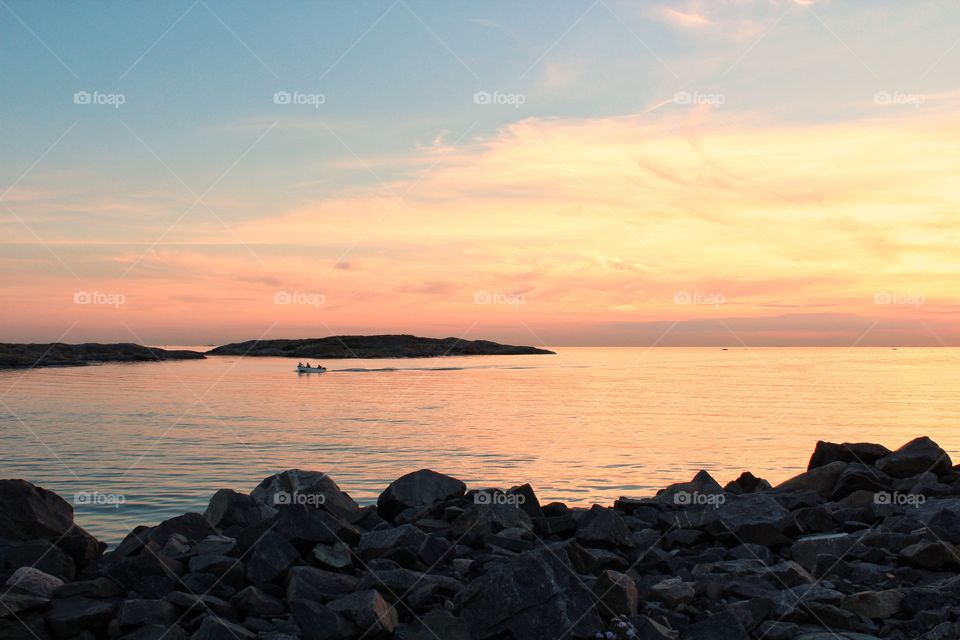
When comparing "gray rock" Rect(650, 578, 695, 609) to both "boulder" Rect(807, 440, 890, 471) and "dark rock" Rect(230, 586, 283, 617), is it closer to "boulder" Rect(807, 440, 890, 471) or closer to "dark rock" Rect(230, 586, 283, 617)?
"dark rock" Rect(230, 586, 283, 617)

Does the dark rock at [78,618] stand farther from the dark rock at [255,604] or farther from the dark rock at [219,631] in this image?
the dark rock at [255,604]

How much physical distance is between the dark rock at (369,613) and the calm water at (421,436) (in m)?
10.6

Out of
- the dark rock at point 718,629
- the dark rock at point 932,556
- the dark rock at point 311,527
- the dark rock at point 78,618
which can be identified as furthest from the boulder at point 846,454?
the dark rock at point 78,618

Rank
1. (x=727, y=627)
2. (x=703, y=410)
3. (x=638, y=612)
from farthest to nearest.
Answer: (x=703, y=410)
(x=638, y=612)
(x=727, y=627)

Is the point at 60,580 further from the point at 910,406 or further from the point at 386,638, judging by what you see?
the point at 910,406

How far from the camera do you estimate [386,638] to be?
9.00 metres

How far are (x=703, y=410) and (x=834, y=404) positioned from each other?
40.0 feet

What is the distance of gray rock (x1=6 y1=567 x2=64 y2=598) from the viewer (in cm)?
973

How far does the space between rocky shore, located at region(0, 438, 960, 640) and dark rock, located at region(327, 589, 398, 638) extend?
0.07 ft

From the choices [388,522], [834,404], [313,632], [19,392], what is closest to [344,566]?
[313,632]

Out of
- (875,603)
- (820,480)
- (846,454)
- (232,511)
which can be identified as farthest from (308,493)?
(846,454)

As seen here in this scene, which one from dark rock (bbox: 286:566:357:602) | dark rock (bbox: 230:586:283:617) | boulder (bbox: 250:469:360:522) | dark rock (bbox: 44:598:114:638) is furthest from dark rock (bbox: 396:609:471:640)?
boulder (bbox: 250:469:360:522)

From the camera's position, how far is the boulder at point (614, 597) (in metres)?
9.14

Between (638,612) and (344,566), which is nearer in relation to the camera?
(638,612)
